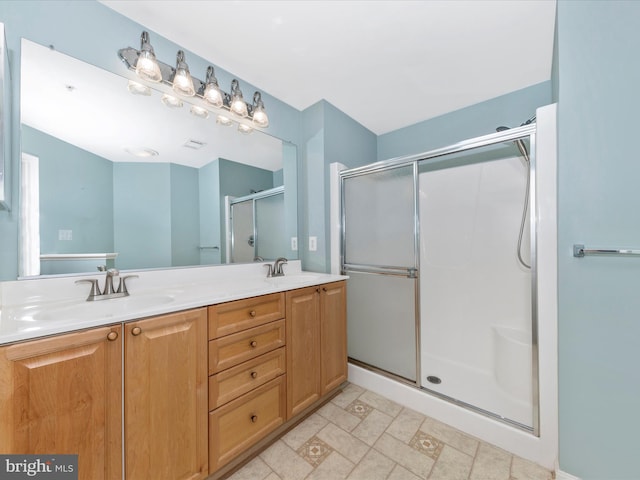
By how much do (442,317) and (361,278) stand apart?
821 millimetres

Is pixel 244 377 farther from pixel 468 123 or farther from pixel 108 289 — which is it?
pixel 468 123

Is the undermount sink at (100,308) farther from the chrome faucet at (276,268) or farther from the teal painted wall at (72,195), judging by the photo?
the chrome faucet at (276,268)

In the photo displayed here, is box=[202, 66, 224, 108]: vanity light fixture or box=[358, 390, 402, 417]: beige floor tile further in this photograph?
box=[358, 390, 402, 417]: beige floor tile

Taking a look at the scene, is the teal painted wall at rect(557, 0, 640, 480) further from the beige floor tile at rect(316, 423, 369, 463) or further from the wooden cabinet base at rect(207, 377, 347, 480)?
the wooden cabinet base at rect(207, 377, 347, 480)

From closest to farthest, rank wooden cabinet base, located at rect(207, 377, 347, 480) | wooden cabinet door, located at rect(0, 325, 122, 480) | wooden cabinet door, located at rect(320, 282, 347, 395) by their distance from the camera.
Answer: wooden cabinet door, located at rect(0, 325, 122, 480)
wooden cabinet base, located at rect(207, 377, 347, 480)
wooden cabinet door, located at rect(320, 282, 347, 395)

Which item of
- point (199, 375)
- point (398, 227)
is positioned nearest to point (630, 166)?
point (398, 227)

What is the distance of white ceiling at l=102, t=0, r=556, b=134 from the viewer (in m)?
1.25

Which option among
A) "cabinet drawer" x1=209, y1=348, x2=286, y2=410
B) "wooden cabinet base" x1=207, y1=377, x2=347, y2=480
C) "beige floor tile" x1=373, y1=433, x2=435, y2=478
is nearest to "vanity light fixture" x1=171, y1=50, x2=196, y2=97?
"cabinet drawer" x1=209, y1=348, x2=286, y2=410

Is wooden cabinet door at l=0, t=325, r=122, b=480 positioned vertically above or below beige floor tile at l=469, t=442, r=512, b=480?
above

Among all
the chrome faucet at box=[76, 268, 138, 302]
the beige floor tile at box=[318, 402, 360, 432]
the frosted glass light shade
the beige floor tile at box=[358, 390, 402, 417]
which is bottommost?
the beige floor tile at box=[358, 390, 402, 417]

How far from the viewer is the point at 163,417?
3.05ft

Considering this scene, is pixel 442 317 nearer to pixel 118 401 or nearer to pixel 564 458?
pixel 564 458

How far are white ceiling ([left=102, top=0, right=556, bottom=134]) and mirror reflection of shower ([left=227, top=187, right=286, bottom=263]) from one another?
85 cm

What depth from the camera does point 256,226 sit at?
1.87 meters
